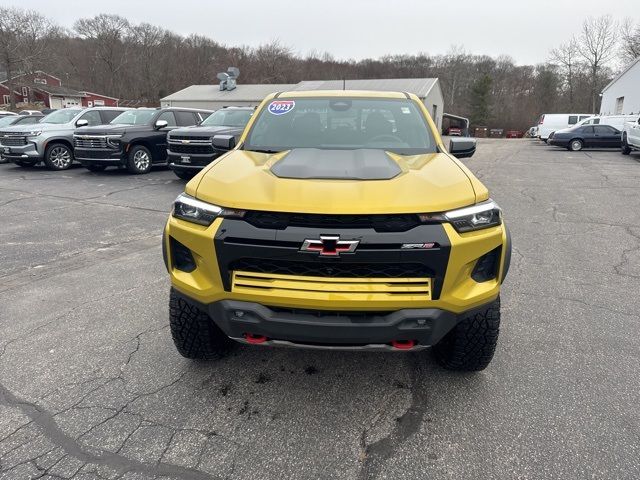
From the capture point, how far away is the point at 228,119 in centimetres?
1127

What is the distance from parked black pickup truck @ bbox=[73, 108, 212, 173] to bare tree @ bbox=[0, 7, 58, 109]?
186ft

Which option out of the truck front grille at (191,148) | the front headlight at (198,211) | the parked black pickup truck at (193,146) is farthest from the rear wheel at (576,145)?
the front headlight at (198,211)


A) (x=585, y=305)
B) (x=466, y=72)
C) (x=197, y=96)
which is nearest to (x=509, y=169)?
(x=585, y=305)

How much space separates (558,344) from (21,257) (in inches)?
232

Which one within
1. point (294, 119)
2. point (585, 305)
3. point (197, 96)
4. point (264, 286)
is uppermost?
point (197, 96)

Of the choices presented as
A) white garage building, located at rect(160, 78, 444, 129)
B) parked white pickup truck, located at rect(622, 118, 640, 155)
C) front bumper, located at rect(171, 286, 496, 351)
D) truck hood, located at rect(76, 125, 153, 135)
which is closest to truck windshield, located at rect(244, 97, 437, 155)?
front bumper, located at rect(171, 286, 496, 351)

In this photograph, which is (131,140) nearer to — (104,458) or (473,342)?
(104,458)

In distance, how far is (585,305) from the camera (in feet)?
13.1

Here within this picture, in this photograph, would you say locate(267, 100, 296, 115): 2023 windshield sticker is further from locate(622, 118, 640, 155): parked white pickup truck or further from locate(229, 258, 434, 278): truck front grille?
locate(622, 118, 640, 155): parked white pickup truck

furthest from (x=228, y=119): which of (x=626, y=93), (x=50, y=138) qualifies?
(x=626, y=93)

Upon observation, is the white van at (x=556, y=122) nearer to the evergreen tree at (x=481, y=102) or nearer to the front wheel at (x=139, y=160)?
the front wheel at (x=139, y=160)

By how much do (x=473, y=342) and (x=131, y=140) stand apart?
11.5 meters

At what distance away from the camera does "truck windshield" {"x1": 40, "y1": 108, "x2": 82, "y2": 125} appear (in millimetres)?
13383

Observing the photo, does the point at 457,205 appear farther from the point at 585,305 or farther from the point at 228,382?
the point at 585,305
